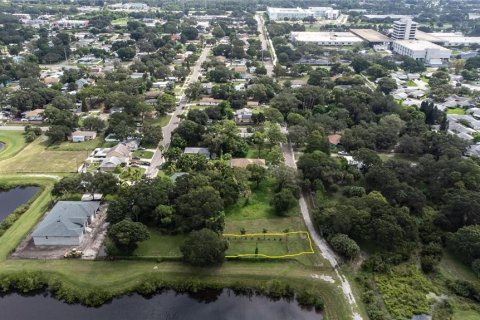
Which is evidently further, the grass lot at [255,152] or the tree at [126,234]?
the grass lot at [255,152]

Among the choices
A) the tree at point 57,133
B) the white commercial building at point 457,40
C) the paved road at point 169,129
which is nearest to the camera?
the paved road at point 169,129

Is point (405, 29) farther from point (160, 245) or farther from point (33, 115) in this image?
point (160, 245)

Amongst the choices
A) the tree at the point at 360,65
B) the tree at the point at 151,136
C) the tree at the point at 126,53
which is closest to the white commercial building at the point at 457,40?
the tree at the point at 360,65

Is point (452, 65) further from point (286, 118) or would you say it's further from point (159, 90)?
point (159, 90)

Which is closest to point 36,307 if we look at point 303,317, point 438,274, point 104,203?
point 104,203

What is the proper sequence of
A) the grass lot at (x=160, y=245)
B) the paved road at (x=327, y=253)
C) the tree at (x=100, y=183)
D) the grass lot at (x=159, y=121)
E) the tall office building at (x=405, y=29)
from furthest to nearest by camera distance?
1. the tall office building at (x=405, y=29)
2. the grass lot at (x=159, y=121)
3. the tree at (x=100, y=183)
4. the grass lot at (x=160, y=245)
5. the paved road at (x=327, y=253)

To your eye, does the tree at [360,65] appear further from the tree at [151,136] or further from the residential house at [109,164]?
the residential house at [109,164]

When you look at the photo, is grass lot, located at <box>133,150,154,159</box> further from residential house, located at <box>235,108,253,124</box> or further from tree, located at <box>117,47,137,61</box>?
tree, located at <box>117,47,137,61</box>
